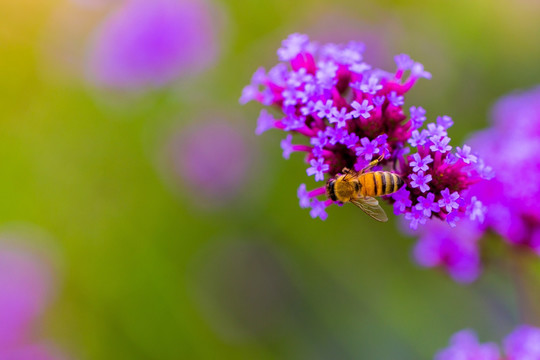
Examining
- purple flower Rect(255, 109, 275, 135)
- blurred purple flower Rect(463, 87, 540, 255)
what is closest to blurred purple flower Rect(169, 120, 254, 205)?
blurred purple flower Rect(463, 87, 540, 255)

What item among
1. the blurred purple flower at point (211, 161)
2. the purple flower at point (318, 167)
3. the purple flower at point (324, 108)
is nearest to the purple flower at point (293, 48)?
the purple flower at point (324, 108)

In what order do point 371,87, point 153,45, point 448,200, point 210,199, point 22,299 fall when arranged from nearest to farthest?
point 448,200
point 371,87
point 22,299
point 210,199
point 153,45

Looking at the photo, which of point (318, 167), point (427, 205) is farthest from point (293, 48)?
point (427, 205)

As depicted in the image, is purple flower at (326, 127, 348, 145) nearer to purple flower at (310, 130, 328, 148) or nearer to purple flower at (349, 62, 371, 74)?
purple flower at (310, 130, 328, 148)

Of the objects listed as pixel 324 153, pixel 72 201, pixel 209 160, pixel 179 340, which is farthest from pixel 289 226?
pixel 324 153

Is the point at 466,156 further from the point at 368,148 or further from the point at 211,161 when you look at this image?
the point at 211,161

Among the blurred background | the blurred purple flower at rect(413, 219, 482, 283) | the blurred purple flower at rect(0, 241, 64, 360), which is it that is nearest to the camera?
the blurred purple flower at rect(413, 219, 482, 283)
